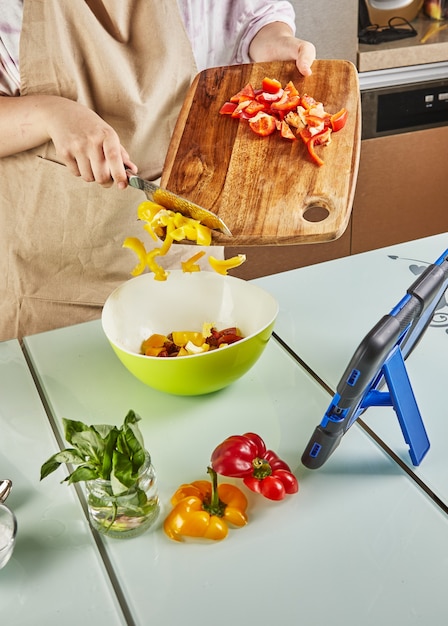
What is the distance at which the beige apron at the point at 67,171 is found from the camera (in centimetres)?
161

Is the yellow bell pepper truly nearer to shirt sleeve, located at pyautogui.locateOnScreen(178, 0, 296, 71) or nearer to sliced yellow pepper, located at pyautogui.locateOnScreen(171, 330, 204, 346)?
sliced yellow pepper, located at pyautogui.locateOnScreen(171, 330, 204, 346)

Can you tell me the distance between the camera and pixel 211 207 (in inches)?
53.4

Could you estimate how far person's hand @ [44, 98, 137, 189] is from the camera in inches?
54.5

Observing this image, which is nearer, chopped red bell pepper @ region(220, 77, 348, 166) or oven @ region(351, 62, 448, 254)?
chopped red bell pepper @ region(220, 77, 348, 166)

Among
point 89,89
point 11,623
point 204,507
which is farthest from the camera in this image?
point 89,89

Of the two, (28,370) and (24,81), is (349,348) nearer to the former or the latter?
(28,370)

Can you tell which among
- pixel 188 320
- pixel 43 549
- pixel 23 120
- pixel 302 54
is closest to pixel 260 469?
pixel 43 549

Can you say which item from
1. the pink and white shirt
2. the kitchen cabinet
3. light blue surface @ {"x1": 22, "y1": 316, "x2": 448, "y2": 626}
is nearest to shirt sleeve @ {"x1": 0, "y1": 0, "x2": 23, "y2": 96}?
the pink and white shirt

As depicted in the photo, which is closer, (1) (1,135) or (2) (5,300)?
(1) (1,135)

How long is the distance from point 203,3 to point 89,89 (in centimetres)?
32

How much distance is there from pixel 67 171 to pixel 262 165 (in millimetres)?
469

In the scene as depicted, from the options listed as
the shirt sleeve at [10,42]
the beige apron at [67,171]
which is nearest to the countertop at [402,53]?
the beige apron at [67,171]

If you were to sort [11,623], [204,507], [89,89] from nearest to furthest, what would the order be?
[11,623], [204,507], [89,89]

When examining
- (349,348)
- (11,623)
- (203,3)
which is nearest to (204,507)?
(11,623)
